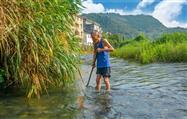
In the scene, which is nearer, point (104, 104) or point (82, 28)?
point (104, 104)

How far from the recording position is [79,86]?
12477 millimetres

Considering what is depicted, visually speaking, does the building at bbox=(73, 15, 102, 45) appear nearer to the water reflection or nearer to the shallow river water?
the shallow river water

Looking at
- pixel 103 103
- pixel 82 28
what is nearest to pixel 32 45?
pixel 103 103

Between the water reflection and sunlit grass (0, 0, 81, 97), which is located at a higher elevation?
sunlit grass (0, 0, 81, 97)

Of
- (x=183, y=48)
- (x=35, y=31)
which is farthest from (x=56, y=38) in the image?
(x=183, y=48)

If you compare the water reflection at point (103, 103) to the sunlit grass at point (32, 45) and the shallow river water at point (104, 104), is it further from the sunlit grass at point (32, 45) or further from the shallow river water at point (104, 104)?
the sunlit grass at point (32, 45)

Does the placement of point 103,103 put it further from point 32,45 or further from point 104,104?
point 32,45

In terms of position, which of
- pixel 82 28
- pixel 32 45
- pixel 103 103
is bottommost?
pixel 103 103

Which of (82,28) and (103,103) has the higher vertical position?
(82,28)

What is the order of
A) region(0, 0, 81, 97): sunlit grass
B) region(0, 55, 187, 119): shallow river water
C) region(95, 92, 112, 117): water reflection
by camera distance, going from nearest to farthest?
region(0, 55, 187, 119): shallow river water
region(95, 92, 112, 117): water reflection
region(0, 0, 81, 97): sunlit grass

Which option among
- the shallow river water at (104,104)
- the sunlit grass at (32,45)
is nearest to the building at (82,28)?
the shallow river water at (104,104)

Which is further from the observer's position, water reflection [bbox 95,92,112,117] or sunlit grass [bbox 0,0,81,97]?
sunlit grass [bbox 0,0,81,97]

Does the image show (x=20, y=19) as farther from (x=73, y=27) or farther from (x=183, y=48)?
(x=183, y=48)

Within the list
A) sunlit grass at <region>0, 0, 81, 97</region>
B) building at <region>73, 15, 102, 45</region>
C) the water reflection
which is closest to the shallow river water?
the water reflection
